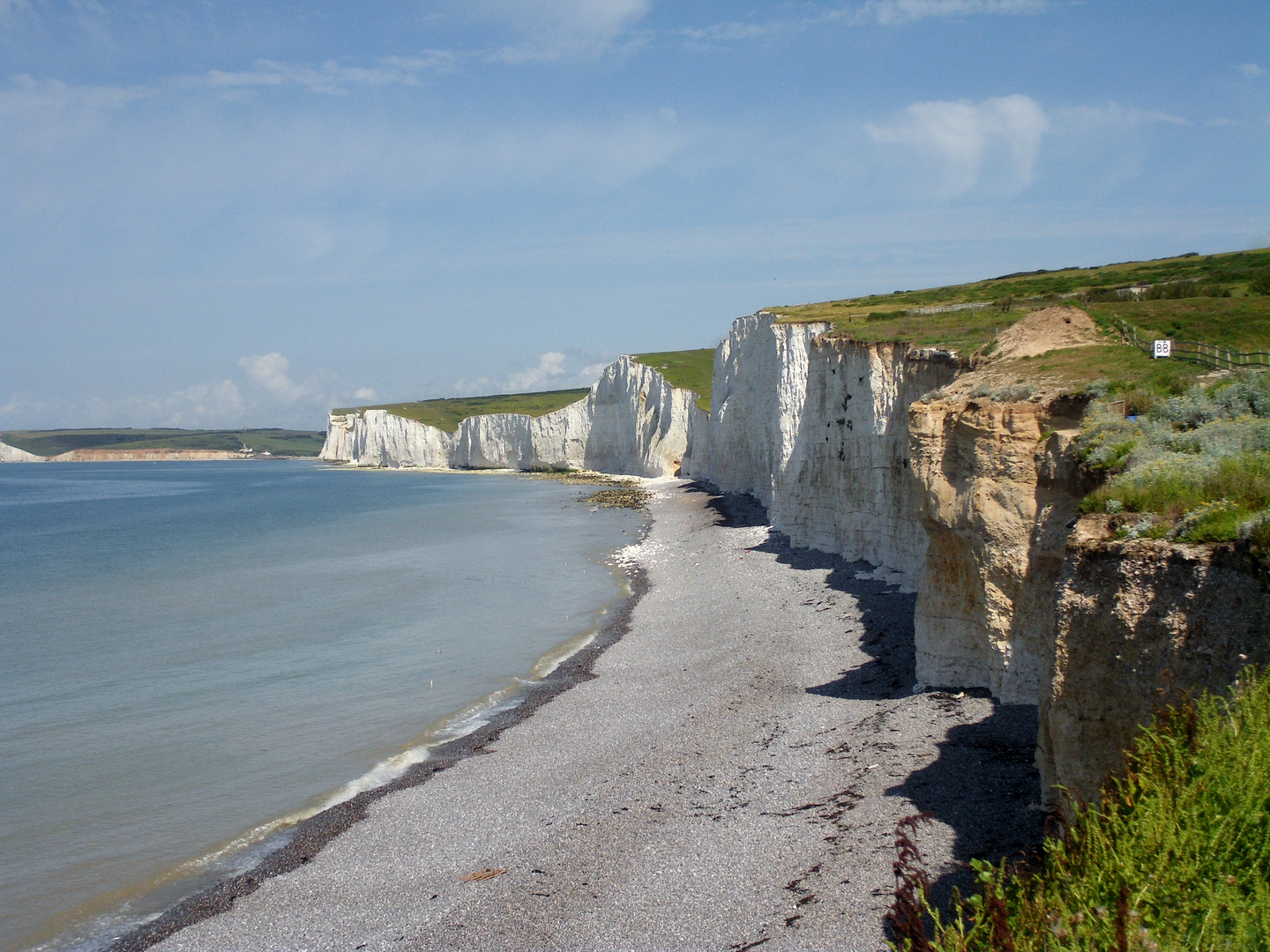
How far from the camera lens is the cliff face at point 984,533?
10.2 m

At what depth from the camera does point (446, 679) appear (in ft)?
55.7

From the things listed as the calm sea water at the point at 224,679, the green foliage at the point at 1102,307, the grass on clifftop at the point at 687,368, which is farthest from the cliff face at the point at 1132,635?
the grass on clifftop at the point at 687,368

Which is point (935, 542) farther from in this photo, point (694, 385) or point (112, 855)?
point (694, 385)

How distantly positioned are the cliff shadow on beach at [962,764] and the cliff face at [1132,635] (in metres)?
1.39

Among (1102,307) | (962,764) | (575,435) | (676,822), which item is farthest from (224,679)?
(575,435)

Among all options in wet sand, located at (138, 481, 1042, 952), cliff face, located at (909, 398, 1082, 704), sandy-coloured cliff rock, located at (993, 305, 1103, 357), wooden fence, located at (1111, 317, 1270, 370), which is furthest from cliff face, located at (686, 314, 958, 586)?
wet sand, located at (138, 481, 1042, 952)

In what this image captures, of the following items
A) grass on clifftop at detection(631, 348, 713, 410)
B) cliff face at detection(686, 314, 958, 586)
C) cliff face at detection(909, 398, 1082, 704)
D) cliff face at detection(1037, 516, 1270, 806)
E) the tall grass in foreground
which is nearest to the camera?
the tall grass in foreground

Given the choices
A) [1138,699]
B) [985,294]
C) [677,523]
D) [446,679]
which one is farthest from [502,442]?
[1138,699]

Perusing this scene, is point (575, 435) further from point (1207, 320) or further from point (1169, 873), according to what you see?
point (1169, 873)

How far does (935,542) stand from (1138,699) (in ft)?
22.0

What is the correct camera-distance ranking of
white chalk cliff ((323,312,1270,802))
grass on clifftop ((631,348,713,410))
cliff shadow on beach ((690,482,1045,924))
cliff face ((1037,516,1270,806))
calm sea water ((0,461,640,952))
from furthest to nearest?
grass on clifftop ((631,348,713,410)), calm sea water ((0,461,640,952)), cliff shadow on beach ((690,482,1045,924)), white chalk cliff ((323,312,1270,802)), cliff face ((1037,516,1270,806))

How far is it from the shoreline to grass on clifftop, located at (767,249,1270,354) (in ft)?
34.8

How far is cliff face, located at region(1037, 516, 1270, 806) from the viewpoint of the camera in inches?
185

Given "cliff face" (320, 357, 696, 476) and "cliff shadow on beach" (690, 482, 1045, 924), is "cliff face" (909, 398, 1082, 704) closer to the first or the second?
"cliff shadow on beach" (690, 482, 1045, 924)
